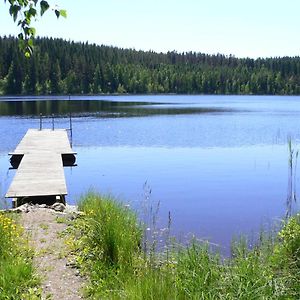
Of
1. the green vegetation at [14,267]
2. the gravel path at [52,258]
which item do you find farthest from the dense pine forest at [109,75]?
the green vegetation at [14,267]

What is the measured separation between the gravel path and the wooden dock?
3.25m

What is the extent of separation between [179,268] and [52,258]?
2.12m

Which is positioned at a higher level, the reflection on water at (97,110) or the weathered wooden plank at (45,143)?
the reflection on water at (97,110)

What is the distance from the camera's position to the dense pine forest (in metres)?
123

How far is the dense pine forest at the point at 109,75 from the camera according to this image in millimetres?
123000

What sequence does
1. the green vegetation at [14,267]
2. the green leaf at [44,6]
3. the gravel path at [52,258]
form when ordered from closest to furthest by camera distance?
the green leaf at [44,6] → the green vegetation at [14,267] → the gravel path at [52,258]

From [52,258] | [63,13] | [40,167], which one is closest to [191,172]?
[40,167]

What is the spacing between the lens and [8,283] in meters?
5.04

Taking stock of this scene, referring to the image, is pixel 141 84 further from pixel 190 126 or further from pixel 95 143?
pixel 95 143

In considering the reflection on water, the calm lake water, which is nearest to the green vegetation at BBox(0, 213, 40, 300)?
the calm lake water

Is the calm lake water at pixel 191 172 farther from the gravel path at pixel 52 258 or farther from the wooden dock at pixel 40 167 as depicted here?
the gravel path at pixel 52 258

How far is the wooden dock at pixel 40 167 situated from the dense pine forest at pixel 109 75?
310 feet

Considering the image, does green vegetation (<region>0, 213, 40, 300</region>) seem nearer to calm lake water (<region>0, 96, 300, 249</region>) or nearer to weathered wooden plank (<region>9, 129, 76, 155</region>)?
calm lake water (<region>0, 96, 300, 249</region>)

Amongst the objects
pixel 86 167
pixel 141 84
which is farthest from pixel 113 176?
pixel 141 84
